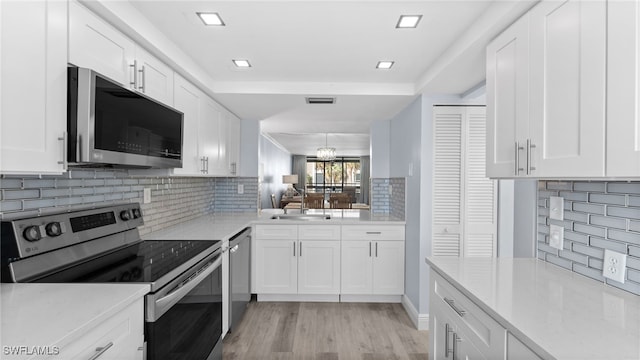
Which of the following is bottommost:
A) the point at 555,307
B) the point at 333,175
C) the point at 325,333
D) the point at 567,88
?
the point at 325,333

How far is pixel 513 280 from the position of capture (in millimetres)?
1458

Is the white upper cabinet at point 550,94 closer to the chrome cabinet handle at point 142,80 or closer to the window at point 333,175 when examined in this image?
the chrome cabinet handle at point 142,80

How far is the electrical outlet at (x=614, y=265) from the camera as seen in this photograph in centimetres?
127

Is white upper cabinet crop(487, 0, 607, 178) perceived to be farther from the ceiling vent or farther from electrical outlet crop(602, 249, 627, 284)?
the ceiling vent

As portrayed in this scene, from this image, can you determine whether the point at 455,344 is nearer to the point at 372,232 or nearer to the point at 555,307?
the point at 555,307

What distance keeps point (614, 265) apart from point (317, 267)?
2622mm

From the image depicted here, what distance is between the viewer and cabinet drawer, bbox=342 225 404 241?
3.52 meters

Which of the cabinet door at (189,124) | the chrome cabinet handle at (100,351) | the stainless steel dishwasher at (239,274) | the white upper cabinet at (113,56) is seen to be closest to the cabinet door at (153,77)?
the white upper cabinet at (113,56)

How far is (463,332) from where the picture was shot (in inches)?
55.6

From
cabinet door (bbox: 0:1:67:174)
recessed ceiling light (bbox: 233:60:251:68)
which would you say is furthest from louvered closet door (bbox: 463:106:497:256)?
cabinet door (bbox: 0:1:67:174)

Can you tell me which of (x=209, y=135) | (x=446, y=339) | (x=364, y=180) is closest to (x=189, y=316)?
(x=446, y=339)

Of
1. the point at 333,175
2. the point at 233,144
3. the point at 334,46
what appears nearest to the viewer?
the point at 334,46

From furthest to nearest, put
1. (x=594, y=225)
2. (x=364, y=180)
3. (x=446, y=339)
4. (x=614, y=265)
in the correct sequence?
(x=364, y=180), (x=446, y=339), (x=594, y=225), (x=614, y=265)

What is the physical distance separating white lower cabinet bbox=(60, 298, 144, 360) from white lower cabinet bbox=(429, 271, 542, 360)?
130 centimetres
